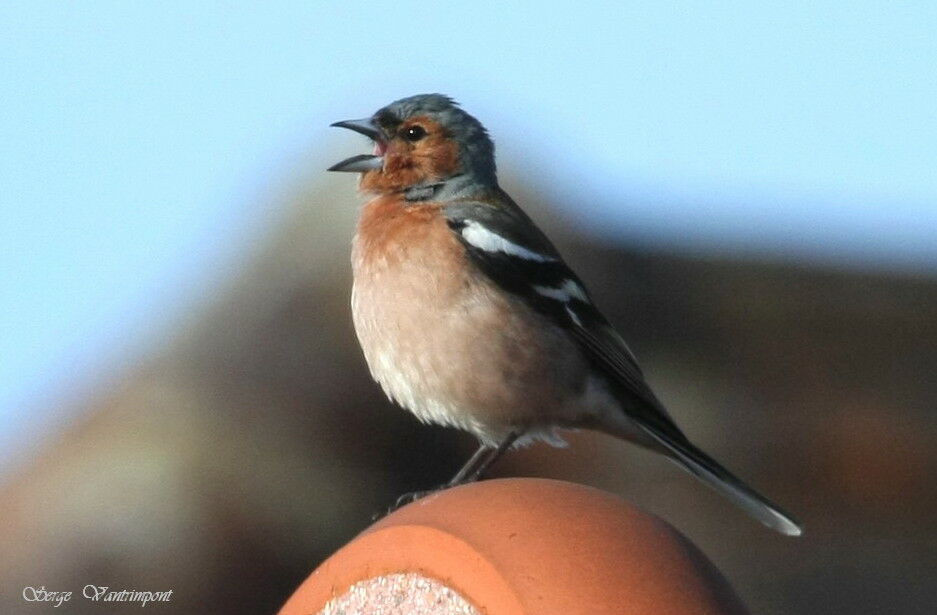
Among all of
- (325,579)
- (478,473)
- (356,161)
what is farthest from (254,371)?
(325,579)

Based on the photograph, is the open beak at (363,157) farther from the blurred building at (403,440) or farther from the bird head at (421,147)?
the blurred building at (403,440)

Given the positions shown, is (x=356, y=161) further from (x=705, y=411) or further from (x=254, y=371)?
(x=705, y=411)

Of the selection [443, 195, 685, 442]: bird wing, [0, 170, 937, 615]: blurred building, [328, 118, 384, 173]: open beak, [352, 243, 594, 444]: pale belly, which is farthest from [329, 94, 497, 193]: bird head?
[0, 170, 937, 615]: blurred building

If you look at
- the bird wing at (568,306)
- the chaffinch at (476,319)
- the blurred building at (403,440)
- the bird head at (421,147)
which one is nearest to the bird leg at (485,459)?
the chaffinch at (476,319)

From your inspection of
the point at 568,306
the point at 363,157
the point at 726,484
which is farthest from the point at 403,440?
the point at 726,484

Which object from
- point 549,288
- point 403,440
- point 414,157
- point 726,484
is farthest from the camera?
point 403,440

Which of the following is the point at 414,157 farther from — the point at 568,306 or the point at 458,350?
the point at 458,350
